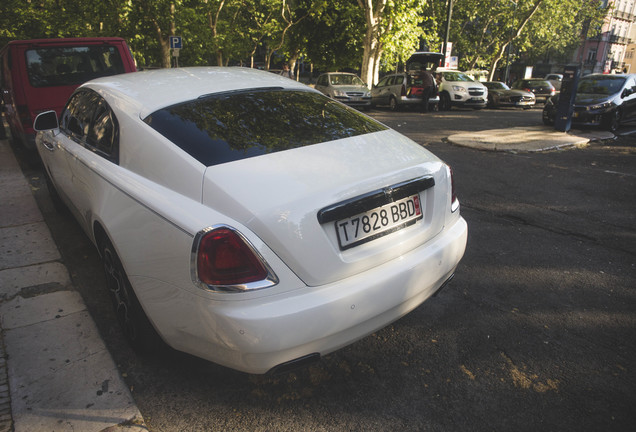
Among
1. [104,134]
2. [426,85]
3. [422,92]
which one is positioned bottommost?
[422,92]

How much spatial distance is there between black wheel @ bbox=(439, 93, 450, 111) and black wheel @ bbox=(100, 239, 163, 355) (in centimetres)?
2010

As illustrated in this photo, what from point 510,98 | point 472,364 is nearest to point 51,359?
point 472,364

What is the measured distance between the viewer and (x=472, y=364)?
2615 mm

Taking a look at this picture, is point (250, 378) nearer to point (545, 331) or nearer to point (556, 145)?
point (545, 331)

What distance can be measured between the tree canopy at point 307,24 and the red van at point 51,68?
16179 millimetres

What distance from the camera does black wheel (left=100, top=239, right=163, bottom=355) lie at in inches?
98.3

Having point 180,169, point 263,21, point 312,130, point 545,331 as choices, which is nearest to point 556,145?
point 545,331

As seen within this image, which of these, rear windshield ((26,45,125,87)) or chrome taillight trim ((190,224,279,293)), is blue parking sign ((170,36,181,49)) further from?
chrome taillight trim ((190,224,279,293))

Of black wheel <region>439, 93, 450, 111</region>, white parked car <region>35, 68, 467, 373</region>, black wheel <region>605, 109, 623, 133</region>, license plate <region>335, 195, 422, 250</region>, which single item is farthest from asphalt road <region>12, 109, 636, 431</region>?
black wheel <region>439, 93, 450, 111</region>

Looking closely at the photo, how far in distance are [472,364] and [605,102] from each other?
42.0ft

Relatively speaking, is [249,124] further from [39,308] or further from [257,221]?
[39,308]

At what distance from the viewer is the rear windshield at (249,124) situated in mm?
2326

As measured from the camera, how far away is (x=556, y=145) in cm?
998

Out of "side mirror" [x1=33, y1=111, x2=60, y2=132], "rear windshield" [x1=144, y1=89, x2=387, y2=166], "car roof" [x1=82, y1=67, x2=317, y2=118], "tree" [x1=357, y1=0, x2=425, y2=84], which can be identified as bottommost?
"side mirror" [x1=33, y1=111, x2=60, y2=132]
